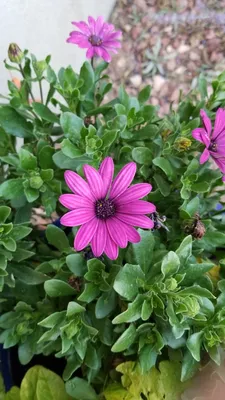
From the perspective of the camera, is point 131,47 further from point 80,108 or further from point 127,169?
point 127,169

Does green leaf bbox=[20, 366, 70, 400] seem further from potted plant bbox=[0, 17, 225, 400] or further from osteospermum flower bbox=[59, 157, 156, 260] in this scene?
osteospermum flower bbox=[59, 157, 156, 260]

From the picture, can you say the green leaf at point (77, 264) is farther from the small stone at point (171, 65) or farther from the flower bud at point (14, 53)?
the small stone at point (171, 65)

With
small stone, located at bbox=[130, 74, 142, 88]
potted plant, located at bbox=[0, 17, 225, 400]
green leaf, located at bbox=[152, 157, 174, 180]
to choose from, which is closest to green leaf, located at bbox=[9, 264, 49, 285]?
potted plant, located at bbox=[0, 17, 225, 400]

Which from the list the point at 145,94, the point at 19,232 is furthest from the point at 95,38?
the point at 19,232

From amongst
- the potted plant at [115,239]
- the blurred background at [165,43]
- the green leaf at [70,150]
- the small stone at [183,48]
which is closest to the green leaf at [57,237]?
the potted plant at [115,239]

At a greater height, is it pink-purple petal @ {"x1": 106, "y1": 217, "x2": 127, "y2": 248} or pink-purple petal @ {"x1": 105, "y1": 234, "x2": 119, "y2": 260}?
pink-purple petal @ {"x1": 106, "y1": 217, "x2": 127, "y2": 248}

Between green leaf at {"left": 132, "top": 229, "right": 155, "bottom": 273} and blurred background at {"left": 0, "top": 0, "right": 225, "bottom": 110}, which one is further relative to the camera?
blurred background at {"left": 0, "top": 0, "right": 225, "bottom": 110}

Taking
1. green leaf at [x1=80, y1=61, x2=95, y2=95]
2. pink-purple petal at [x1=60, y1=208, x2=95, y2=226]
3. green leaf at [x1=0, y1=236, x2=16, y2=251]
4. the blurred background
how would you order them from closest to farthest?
pink-purple petal at [x1=60, y1=208, x2=95, y2=226]
green leaf at [x1=0, y1=236, x2=16, y2=251]
green leaf at [x1=80, y1=61, x2=95, y2=95]
the blurred background
